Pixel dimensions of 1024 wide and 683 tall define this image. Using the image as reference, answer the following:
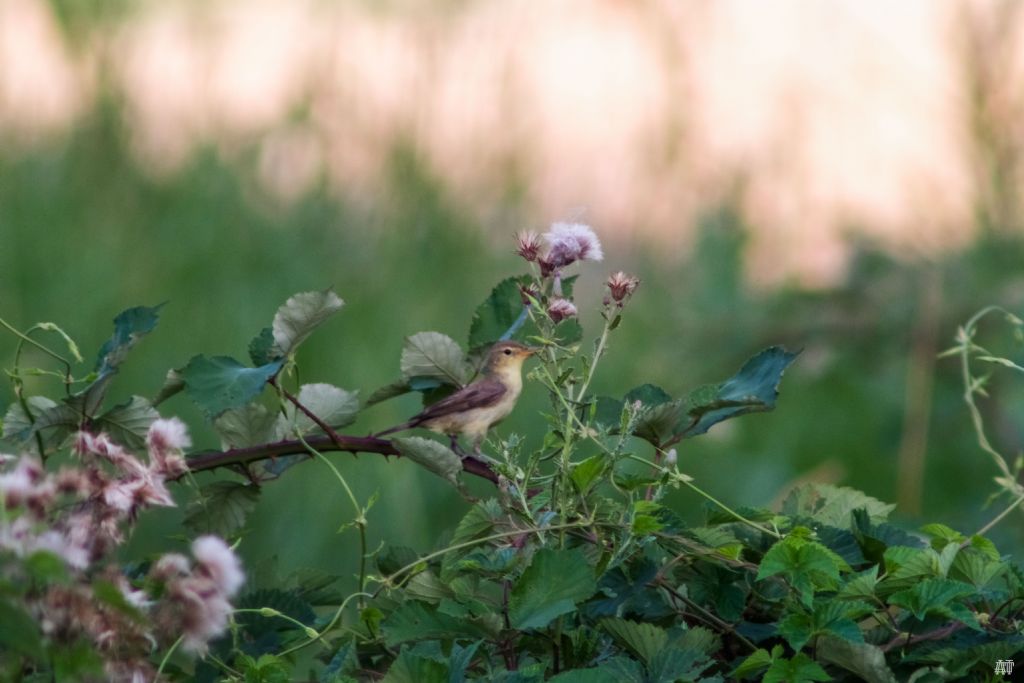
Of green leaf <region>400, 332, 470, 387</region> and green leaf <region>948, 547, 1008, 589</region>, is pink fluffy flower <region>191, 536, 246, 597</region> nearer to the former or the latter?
green leaf <region>400, 332, 470, 387</region>

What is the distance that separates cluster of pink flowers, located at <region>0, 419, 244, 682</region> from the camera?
98 centimetres

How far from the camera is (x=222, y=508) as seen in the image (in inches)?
56.4

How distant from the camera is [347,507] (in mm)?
3922

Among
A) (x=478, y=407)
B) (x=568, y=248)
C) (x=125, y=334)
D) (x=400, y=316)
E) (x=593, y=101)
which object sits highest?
(x=568, y=248)

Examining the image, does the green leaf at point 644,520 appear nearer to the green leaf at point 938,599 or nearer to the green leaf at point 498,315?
the green leaf at point 938,599

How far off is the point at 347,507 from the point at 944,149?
7.68 feet

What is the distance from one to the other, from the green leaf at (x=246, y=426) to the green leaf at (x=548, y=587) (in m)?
0.37

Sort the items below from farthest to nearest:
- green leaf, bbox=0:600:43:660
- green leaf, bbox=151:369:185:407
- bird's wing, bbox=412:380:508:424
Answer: bird's wing, bbox=412:380:508:424 < green leaf, bbox=151:369:185:407 < green leaf, bbox=0:600:43:660

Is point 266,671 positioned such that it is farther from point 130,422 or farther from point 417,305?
point 417,305

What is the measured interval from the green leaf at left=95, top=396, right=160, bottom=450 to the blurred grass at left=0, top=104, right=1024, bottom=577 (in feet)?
7.43

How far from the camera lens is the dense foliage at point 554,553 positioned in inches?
46.0

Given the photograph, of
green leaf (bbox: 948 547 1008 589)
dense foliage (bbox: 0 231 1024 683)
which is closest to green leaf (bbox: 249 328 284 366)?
dense foliage (bbox: 0 231 1024 683)

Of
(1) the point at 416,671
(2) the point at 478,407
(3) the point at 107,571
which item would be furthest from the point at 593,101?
(3) the point at 107,571

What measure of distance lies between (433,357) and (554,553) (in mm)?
354
